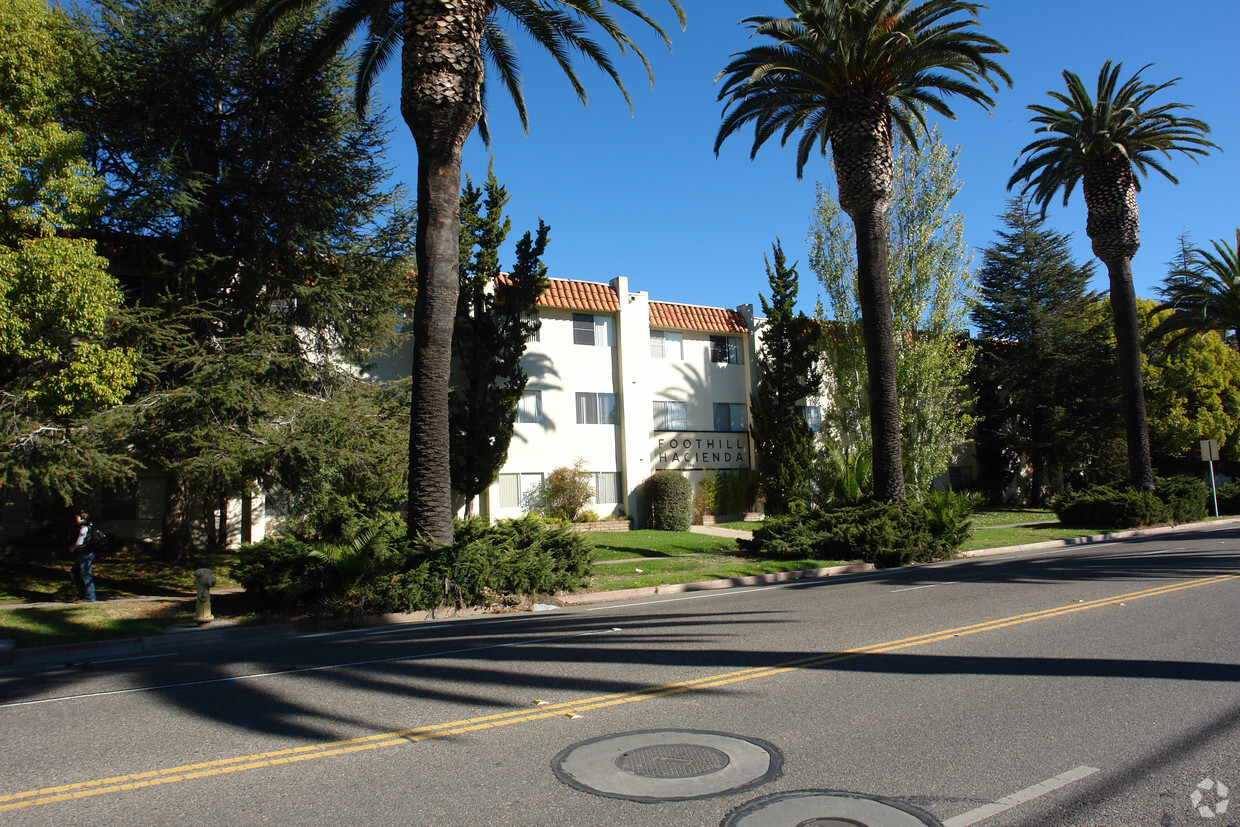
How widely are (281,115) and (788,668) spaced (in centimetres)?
1881

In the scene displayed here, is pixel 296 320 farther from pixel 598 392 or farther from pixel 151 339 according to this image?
pixel 598 392

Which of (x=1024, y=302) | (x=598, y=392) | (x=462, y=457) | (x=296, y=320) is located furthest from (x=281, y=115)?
(x=1024, y=302)

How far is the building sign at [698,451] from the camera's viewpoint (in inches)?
1227

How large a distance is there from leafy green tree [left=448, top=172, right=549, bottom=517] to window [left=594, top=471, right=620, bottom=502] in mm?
5101

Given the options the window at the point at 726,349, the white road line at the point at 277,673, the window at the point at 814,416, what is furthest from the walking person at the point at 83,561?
the window at the point at 814,416

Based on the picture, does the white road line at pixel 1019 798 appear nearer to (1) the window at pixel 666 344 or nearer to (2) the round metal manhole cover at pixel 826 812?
(2) the round metal manhole cover at pixel 826 812

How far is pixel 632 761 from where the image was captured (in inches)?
184

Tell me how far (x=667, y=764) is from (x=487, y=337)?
71.6 ft

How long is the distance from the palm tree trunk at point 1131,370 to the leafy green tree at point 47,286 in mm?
29908

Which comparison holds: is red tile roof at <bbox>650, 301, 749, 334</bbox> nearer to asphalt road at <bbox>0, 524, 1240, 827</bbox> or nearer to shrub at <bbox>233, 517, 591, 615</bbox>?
shrub at <bbox>233, 517, 591, 615</bbox>

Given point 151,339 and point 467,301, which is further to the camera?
point 467,301

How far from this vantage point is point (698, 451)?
105 feet

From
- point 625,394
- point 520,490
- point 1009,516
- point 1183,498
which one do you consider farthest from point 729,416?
point 1183,498
